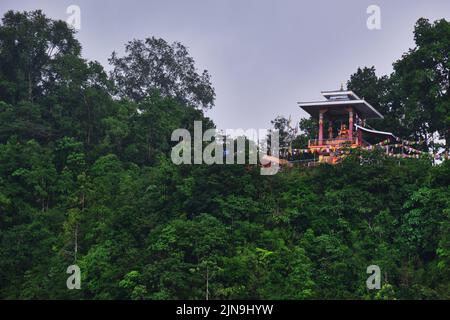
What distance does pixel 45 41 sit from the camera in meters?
42.3

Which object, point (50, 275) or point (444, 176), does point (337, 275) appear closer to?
point (444, 176)

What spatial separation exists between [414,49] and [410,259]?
11.4 metres

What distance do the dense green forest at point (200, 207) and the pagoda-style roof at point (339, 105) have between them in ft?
5.24

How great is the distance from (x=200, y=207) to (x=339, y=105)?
819cm

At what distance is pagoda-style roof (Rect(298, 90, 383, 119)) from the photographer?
121 feet

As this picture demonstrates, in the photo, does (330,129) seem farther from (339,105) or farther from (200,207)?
(200,207)

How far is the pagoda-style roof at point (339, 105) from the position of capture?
36.9m

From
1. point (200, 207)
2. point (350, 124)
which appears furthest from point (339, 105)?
point (200, 207)

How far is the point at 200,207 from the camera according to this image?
31359 millimetres

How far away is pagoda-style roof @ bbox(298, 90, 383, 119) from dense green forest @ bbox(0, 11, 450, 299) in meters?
1.60

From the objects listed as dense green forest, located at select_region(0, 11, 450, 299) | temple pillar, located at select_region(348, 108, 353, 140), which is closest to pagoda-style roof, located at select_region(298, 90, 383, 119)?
temple pillar, located at select_region(348, 108, 353, 140)

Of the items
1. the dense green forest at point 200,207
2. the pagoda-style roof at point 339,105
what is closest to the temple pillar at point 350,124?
the pagoda-style roof at point 339,105

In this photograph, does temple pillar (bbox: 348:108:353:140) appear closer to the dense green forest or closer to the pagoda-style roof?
the pagoda-style roof
